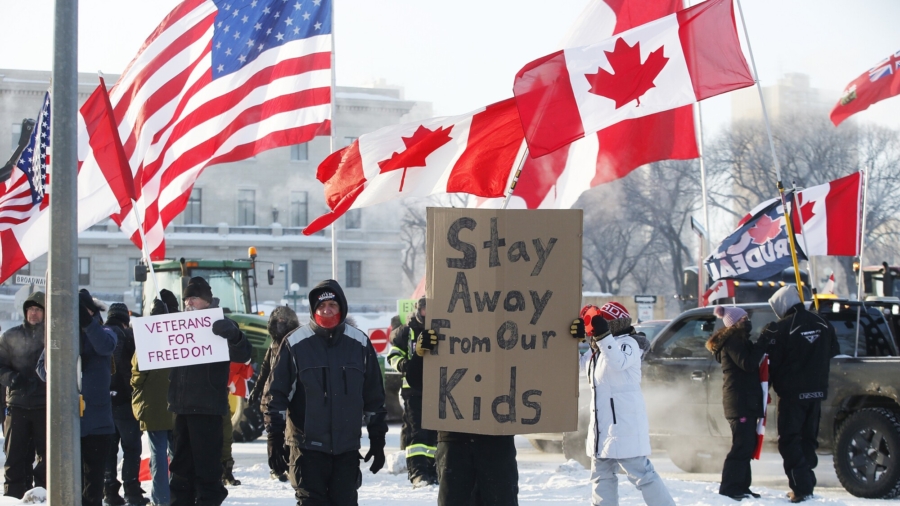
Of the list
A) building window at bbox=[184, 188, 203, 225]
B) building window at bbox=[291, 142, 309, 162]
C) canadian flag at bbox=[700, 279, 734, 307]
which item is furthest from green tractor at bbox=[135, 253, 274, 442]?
building window at bbox=[291, 142, 309, 162]

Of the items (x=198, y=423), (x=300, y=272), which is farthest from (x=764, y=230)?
(x=300, y=272)

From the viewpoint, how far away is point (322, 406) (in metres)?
6.42

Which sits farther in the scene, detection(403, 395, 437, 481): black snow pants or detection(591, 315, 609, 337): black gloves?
detection(403, 395, 437, 481): black snow pants

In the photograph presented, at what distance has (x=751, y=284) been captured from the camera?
73.3 ft

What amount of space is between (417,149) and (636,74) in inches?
72.9

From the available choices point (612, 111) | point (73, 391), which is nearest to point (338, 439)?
point (73, 391)

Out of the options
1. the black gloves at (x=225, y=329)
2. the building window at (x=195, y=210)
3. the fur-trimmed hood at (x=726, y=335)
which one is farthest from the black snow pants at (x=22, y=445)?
the building window at (x=195, y=210)

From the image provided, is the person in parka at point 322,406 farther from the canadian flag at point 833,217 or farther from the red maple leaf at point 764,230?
the canadian flag at point 833,217

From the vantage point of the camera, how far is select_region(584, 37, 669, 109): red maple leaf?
8.44m

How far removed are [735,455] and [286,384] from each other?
173 inches

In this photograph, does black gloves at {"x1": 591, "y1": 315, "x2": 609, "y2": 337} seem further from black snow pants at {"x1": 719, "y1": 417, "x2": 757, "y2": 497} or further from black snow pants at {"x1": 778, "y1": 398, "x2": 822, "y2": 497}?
black snow pants at {"x1": 778, "y1": 398, "x2": 822, "y2": 497}

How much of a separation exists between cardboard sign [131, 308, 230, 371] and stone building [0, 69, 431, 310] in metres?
52.6

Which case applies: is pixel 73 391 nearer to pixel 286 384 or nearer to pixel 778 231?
pixel 286 384

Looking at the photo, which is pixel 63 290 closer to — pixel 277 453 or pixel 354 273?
pixel 277 453
